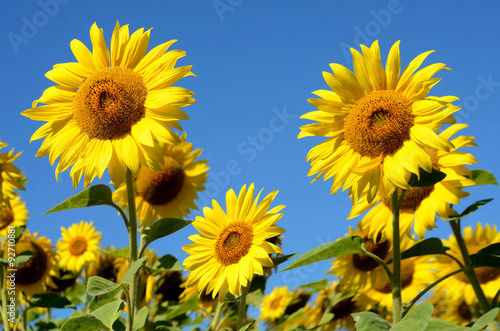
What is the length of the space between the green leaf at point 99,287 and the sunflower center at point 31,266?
10.7ft

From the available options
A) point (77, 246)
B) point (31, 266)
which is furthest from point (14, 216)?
point (77, 246)

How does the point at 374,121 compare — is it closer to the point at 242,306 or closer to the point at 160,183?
the point at 242,306

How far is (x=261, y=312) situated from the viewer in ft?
19.7

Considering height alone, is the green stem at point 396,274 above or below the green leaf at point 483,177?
below

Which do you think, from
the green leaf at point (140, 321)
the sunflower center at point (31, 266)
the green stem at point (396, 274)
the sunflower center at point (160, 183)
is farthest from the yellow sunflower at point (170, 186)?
the green stem at point (396, 274)

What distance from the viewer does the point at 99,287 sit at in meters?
2.74

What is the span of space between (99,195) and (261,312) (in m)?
3.51

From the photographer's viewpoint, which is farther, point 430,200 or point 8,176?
point 8,176

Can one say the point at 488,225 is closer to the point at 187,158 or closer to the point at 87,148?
the point at 187,158

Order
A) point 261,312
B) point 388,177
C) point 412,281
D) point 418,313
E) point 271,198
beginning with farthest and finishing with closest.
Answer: point 261,312
point 412,281
point 271,198
point 388,177
point 418,313

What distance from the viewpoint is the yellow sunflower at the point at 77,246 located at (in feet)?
20.7

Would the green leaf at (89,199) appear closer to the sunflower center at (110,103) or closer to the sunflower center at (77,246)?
the sunflower center at (110,103)

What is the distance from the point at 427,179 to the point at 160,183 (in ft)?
7.34

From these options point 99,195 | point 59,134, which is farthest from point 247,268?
point 59,134
